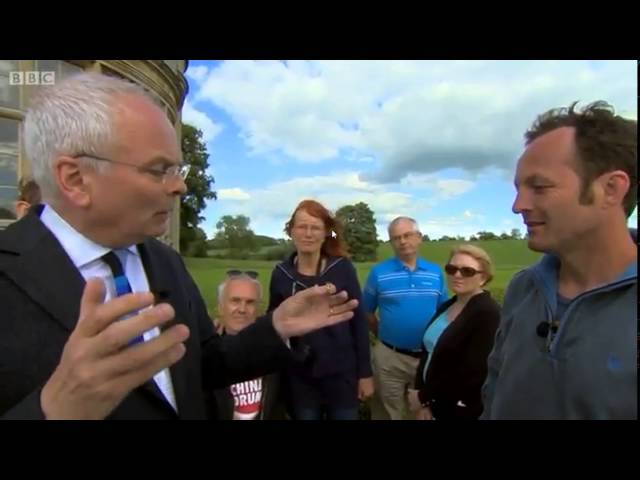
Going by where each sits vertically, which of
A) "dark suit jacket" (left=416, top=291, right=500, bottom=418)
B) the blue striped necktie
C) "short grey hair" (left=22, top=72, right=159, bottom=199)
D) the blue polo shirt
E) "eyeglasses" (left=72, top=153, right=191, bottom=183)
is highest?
"short grey hair" (left=22, top=72, right=159, bottom=199)

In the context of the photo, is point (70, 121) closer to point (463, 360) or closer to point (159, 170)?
point (159, 170)

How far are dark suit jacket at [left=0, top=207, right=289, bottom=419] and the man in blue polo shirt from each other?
218 cm

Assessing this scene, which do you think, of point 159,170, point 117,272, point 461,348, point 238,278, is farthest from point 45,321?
point 461,348

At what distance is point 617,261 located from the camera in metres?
1.32

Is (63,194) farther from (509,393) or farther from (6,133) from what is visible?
(6,133)

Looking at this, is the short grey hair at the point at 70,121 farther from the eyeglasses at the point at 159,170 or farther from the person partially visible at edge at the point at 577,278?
the person partially visible at edge at the point at 577,278

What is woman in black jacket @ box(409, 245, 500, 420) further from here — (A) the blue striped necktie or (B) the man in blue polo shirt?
(A) the blue striped necktie

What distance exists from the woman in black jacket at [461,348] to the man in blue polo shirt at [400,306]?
422 millimetres

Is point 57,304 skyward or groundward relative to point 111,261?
groundward

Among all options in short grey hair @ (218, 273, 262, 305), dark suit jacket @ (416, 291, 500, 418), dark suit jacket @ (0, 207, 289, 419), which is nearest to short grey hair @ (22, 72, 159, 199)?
dark suit jacket @ (0, 207, 289, 419)

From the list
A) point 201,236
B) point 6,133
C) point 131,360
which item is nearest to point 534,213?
point 131,360

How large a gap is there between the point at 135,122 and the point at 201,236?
7006 mm

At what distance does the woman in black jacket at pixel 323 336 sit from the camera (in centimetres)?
307

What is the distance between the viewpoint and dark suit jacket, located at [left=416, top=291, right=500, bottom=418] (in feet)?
9.07
